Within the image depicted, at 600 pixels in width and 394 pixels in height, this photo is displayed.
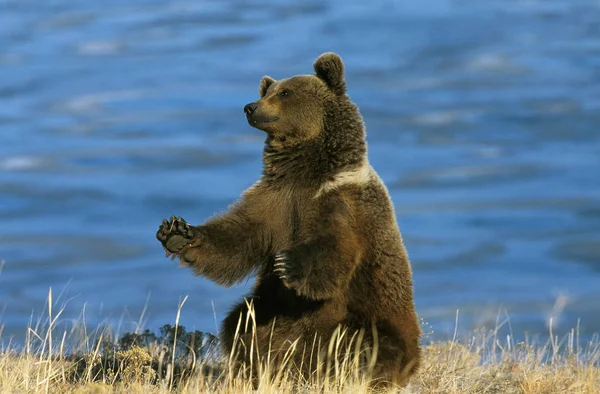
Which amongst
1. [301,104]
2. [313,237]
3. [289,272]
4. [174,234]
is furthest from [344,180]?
[174,234]

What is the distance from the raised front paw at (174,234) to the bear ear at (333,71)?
1.38m

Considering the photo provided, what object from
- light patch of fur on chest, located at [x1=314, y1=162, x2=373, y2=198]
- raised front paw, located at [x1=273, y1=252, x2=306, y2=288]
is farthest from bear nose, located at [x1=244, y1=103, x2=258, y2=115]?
raised front paw, located at [x1=273, y1=252, x2=306, y2=288]

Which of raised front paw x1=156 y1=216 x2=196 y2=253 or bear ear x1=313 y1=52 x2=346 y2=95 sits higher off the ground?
bear ear x1=313 y1=52 x2=346 y2=95

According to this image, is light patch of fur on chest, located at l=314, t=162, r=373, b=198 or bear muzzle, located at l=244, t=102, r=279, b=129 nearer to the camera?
light patch of fur on chest, located at l=314, t=162, r=373, b=198

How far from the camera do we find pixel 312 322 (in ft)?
22.9

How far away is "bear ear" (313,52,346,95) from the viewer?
7230 mm

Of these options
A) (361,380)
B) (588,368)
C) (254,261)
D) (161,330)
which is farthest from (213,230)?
(588,368)

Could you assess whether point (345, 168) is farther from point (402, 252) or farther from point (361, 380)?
point (361, 380)

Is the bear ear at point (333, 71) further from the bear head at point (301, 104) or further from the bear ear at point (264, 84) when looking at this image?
the bear ear at point (264, 84)

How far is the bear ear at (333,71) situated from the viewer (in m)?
7.23

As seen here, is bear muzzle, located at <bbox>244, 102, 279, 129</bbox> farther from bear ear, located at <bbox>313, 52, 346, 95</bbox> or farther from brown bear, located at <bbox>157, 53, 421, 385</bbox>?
bear ear, located at <bbox>313, 52, 346, 95</bbox>

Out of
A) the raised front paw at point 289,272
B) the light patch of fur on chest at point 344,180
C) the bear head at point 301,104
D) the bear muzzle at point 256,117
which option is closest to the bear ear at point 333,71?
the bear head at point 301,104

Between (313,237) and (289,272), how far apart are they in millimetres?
313

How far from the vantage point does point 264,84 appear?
25.1 ft
